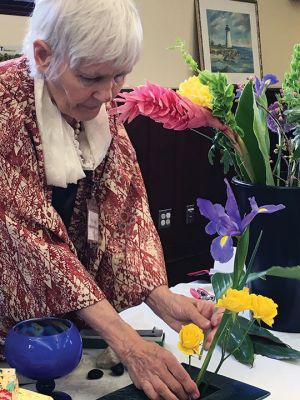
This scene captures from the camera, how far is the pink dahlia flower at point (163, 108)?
1270 millimetres

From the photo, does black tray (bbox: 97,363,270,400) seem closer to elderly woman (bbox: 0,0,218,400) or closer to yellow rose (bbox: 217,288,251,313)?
elderly woman (bbox: 0,0,218,400)

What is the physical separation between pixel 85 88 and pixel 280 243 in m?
0.52

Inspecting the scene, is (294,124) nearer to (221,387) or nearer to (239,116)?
(239,116)

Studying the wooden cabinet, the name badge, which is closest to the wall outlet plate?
the wooden cabinet

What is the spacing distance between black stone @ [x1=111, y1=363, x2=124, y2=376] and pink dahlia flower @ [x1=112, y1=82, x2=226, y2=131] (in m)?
0.46

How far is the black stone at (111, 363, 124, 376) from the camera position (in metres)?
1.19

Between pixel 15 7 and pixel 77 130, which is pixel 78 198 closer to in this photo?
pixel 77 130

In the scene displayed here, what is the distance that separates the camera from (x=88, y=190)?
1.39m

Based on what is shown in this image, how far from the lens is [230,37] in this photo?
393cm

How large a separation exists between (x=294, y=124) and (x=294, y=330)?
0.44 m

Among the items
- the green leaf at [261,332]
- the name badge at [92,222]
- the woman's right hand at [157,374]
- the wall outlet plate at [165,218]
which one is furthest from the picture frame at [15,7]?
the woman's right hand at [157,374]

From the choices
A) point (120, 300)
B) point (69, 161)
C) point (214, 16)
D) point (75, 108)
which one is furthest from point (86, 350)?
point (214, 16)

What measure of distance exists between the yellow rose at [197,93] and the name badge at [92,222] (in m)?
0.29

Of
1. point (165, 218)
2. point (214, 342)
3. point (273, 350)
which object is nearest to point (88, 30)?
point (214, 342)
